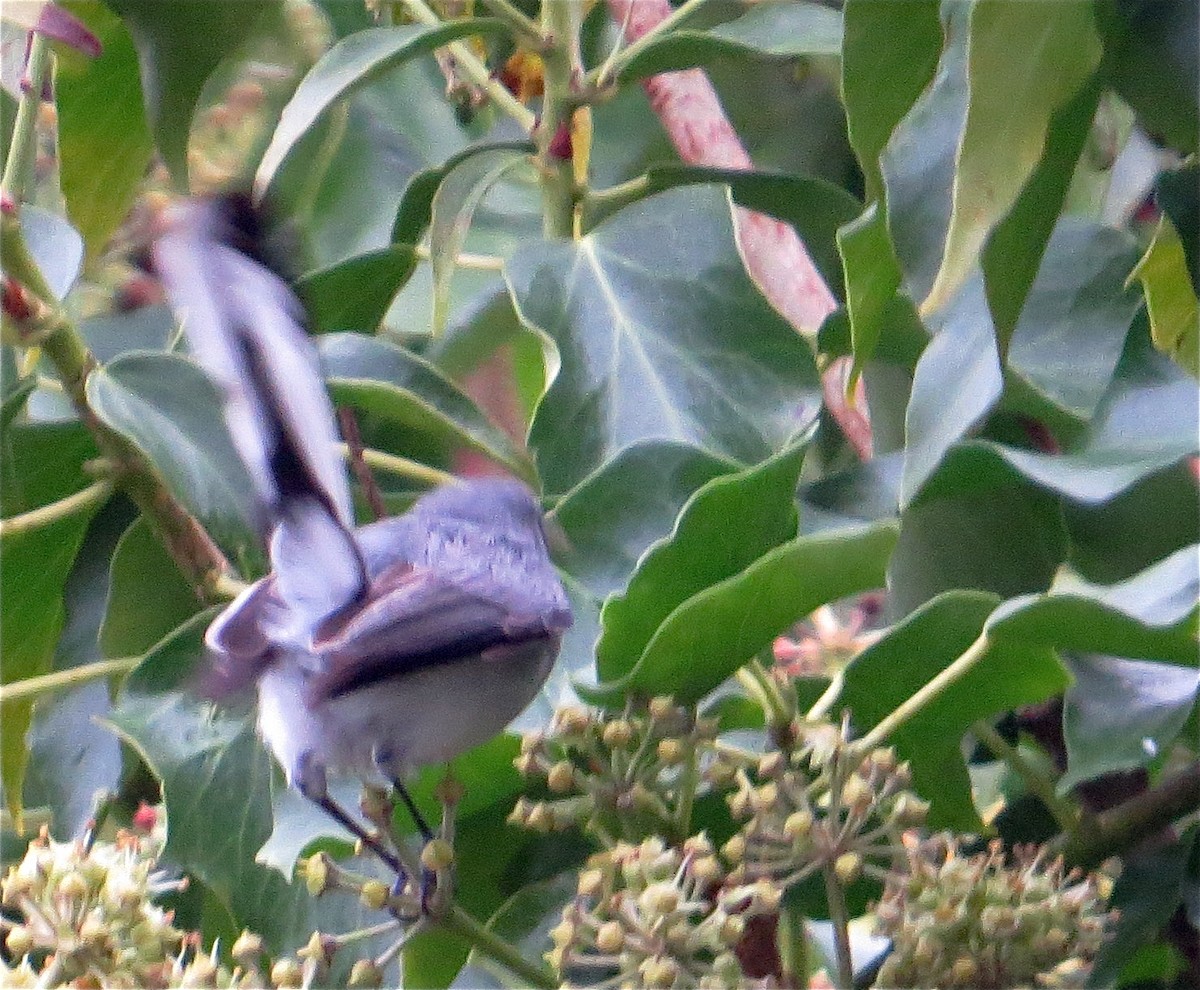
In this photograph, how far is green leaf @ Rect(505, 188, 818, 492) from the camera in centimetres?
122

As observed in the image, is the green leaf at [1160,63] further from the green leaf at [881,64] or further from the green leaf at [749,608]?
the green leaf at [749,608]

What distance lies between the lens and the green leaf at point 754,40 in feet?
4.16

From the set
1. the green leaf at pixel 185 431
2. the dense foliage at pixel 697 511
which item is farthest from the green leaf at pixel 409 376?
the green leaf at pixel 185 431

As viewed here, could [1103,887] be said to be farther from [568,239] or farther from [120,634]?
[120,634]

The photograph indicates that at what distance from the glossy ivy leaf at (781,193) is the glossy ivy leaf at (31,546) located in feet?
1.86

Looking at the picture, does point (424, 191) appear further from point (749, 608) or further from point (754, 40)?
point (749, 608)

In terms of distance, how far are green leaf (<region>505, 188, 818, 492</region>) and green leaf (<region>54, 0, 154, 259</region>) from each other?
44 cm

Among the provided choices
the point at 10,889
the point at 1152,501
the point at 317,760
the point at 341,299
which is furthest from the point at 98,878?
the point at 1152,501

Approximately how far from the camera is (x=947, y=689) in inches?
40.1

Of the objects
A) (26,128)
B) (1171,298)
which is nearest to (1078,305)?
(1171,298)

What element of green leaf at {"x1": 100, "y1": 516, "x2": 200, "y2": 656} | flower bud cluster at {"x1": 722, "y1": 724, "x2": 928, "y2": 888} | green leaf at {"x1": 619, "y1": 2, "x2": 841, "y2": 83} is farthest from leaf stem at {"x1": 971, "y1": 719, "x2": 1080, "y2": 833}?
green leaf at {"x1": 100, "y1": 516, "x2": 200, "y2": 656}

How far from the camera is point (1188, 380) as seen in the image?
3.58ft

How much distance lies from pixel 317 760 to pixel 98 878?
21 cm

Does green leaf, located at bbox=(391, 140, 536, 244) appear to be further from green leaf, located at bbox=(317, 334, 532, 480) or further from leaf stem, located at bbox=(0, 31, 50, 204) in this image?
leaf stem, located at bbox=(0, 31, 50, 204)
